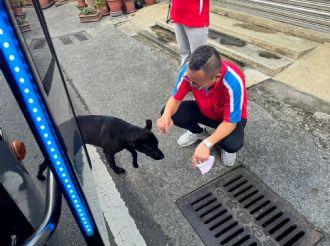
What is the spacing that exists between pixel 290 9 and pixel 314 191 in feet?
11.3

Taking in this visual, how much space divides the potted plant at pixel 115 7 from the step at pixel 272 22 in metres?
2.71

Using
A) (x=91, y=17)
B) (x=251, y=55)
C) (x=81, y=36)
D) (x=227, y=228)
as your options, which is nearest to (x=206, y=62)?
(x=227, y=228)

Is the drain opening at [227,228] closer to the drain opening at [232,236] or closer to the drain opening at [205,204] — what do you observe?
the drain opening at [232,236]

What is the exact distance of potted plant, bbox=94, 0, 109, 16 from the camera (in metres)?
7.77

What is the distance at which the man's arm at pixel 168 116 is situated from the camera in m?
2.73

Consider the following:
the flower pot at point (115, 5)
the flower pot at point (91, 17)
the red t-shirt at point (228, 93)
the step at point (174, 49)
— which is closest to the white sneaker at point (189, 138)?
the red t-shirt at point (228, 93)

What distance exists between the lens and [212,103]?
2.62m

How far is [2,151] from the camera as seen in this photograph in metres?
1.34

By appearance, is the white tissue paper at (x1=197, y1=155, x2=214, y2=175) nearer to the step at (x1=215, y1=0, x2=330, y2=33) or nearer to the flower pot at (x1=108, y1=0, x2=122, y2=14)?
the step at (x1=215, y1=0, x2=330, y2=33)

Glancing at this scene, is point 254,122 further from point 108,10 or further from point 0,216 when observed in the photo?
point 108,10

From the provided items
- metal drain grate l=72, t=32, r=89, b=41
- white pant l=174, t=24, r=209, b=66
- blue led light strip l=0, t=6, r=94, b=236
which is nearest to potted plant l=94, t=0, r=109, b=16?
metal drain grate l=72, t=32, r=89, b=41

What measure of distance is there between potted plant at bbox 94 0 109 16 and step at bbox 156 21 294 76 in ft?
13.0

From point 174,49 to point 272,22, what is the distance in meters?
1.77

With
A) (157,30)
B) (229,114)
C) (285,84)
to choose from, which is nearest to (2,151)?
(229,114)
